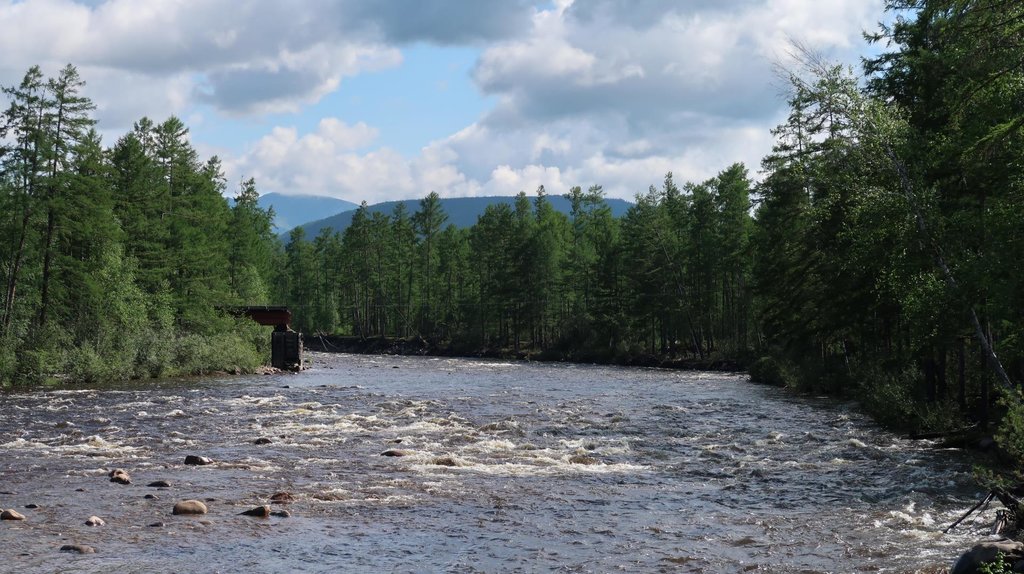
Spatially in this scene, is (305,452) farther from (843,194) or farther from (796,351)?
(796,351)

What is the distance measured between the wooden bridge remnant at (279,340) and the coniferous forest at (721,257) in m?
1.96

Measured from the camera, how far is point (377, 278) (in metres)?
112

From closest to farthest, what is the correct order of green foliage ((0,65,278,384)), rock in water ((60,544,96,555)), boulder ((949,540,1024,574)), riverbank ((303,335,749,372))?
boulder ((949,540,1024,574))
rock in water ((60,544,96,555))
green foliage ((0,65,278,384))
riverbank ((303,335,749,372))

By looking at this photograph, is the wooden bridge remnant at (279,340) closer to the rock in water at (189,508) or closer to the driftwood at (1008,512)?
the rock in water at (189,508)

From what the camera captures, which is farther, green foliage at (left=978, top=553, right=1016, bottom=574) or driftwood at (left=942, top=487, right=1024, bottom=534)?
driftwood at (left=942, top=487, right=1024, bottom=534)

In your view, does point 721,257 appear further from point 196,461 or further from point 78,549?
point 78,549

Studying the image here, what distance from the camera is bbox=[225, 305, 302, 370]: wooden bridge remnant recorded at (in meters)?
57.9

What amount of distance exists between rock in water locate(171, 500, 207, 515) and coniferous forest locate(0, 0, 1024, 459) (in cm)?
1192

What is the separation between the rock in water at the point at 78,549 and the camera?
1052 cm

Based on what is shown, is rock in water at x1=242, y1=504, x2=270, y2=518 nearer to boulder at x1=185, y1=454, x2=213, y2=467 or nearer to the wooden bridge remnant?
boulder at x1=185, y1=454, x2=213, y2=467

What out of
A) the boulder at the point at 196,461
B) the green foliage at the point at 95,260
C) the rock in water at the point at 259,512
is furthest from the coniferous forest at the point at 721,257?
the boulder at the point at 196,461

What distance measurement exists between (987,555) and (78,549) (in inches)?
431

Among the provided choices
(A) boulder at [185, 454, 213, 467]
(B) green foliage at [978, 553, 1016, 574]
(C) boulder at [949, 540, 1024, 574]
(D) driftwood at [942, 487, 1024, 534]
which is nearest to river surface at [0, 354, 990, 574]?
(A) boulder at [185, 454, 213, 467]

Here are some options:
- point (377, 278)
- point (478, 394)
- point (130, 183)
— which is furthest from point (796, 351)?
point (377, 278)
